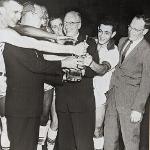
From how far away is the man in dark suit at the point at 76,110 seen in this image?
311 cm

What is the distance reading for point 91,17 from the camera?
311 centimetres

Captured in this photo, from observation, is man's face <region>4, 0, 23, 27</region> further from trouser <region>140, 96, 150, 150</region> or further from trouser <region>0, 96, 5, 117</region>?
trouser <region>140, 96, 150, 150</region>

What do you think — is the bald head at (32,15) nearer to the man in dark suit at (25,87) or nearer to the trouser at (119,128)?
the man in dark suit at (25,87)

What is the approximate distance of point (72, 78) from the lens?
309cm

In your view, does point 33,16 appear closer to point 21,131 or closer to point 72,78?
point 72,78

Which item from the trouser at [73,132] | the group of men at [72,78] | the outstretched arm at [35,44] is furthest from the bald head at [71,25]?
the trouser at [73,132]

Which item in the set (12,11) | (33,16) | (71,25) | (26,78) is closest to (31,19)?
(33,16)

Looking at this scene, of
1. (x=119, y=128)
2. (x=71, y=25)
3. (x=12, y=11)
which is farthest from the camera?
(x=119, y=128)

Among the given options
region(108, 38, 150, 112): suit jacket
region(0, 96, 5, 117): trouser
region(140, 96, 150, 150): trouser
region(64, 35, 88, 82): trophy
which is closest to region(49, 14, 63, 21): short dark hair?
region(64, 35, 88, 82): trophy

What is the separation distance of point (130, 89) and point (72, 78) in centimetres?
50

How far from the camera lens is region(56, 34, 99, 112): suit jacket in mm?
3107

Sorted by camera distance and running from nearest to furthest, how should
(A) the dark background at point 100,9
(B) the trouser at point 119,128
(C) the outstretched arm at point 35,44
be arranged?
1. (C) the outstretched arm at point 35,44
2. (A) the dark background at point 100,9
3. (B) the trouser at point 119,128

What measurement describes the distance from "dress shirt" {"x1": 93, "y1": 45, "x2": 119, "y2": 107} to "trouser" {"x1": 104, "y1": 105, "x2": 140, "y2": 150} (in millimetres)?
115

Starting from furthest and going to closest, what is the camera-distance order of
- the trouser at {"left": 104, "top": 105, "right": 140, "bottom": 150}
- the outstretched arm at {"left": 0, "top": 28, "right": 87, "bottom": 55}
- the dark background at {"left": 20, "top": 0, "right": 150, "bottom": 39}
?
the trouser at {"left": 104, "top": 105, "right": 140, "bottom": 150} < the dark background at {"left": 20, "top": 0, "right": 150, "bottom": 39} < the outstretched arm at {"left": 0, "top": 28, "right": 87, "bottom": 55}
